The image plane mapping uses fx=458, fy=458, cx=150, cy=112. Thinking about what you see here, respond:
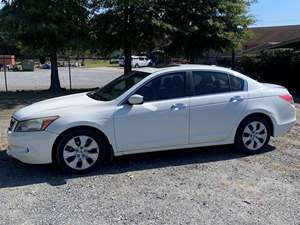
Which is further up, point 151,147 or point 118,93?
point 118,93

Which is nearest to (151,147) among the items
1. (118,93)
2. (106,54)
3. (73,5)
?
(118,93)

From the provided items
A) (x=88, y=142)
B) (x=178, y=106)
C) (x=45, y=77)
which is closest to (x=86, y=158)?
(x=88, y=142)

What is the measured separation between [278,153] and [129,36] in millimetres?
11279

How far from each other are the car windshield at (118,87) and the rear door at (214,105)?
891 millimetres

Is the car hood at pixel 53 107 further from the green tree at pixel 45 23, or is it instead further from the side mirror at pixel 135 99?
the green tree at pixel 45 23

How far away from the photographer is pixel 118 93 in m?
6.95

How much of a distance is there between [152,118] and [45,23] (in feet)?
34.8

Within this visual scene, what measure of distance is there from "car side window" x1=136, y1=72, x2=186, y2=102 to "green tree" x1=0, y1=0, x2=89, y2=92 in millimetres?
9919

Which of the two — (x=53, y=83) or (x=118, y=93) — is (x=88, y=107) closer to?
(x=118, y=93)

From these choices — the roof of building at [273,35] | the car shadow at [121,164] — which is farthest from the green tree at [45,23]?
the roof of building at [273,35]

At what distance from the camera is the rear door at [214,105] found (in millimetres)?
7121

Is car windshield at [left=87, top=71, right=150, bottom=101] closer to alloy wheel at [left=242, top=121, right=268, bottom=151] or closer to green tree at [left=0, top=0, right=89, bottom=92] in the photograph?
alloy wheel at [left=242, top=121, right=268, bottom=151]

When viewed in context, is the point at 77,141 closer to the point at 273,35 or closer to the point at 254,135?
the point at 254,135

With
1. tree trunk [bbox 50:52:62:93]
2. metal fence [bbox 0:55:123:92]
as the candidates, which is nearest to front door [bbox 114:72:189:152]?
tree trunk [bbox 50:52:62:93]
